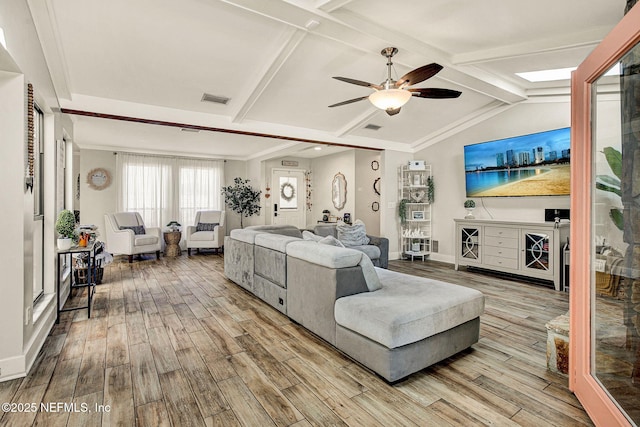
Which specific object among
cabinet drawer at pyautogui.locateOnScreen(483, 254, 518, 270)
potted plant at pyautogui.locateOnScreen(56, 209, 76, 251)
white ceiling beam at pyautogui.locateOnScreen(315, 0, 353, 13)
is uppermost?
white ceiling beam at pyautogui.locateOnScreen(315, 0, 353, 13)

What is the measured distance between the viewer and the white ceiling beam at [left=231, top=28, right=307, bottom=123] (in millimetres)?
3063

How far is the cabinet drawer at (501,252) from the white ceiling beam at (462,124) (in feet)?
7.57

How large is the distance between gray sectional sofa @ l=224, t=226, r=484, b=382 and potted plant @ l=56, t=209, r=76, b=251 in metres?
2.04

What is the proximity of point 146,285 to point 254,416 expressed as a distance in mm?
3562

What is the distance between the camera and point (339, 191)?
8781mm

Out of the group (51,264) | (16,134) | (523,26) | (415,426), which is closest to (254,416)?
(415,426)

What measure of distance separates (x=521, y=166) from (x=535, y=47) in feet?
7.25

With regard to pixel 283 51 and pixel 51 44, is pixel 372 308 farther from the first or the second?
pixel 51 44

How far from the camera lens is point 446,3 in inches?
107

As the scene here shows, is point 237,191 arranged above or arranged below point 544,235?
above

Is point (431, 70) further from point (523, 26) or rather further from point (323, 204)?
point (323, 204)

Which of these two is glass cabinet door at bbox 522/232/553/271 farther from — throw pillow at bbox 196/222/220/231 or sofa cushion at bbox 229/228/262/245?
throw pillow at bbox 196/222/220/231

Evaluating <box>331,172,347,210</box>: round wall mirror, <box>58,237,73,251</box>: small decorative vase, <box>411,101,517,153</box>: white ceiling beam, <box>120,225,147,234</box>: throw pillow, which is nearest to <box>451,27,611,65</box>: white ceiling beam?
<box>411,101,517,153</box>: white ceiling beam

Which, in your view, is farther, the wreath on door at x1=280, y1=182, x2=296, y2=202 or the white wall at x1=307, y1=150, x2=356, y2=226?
the wreath on door at x1=280, y1=182, x2=296, y2=202
